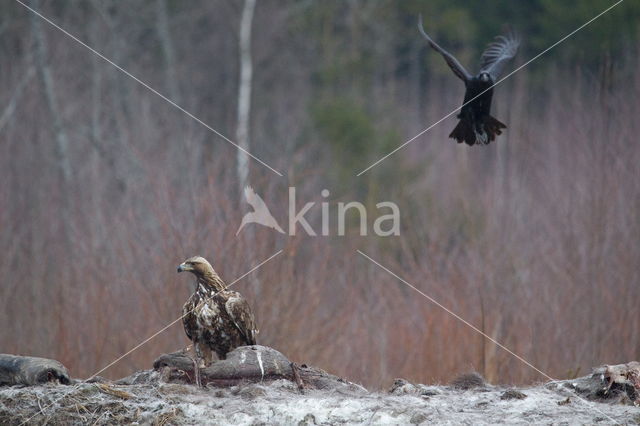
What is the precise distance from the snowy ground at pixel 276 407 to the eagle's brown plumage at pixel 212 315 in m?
0.52

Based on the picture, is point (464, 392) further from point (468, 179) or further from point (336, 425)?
point (468, 179)

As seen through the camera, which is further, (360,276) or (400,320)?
(360,276)

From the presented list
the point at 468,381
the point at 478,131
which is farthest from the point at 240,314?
the point at 478,131

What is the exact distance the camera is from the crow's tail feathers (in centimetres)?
740

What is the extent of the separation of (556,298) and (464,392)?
8.78 m

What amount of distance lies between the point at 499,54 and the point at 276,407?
3096 mm

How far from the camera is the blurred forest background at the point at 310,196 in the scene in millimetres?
14094

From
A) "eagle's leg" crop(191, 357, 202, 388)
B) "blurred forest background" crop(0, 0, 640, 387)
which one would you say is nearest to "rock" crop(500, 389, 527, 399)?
"eagle's leg" crop(191, 357, 202, 388)

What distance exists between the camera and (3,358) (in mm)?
7512

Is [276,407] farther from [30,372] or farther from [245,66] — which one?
[245,66]

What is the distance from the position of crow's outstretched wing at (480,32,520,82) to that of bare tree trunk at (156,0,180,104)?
17.9 m

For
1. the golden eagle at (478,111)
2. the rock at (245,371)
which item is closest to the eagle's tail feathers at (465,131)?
the golden eagle at (478,111)

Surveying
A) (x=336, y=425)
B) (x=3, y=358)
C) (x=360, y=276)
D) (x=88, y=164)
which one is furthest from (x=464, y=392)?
(x=88, y=164)

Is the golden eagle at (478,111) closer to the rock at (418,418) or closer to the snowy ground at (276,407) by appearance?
the snowy ground at (276,407)
